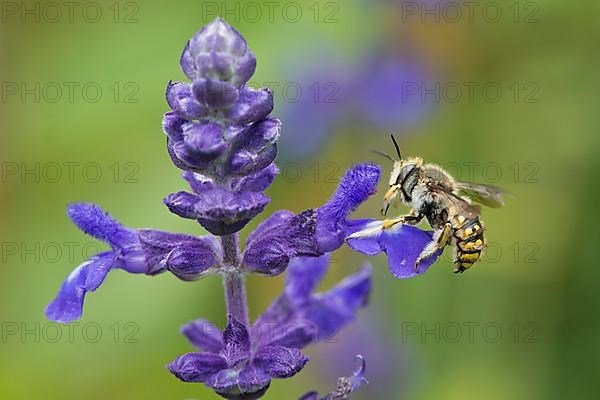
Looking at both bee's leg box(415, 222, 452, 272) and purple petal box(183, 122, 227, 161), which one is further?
bee's leg box(415, 222, 452, 272)

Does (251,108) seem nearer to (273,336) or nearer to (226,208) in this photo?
(226,208)

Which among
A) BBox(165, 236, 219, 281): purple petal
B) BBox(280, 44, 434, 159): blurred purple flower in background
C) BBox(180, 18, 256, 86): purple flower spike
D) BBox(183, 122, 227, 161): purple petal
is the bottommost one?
BBox(165, 236, 219, 281): purple petal

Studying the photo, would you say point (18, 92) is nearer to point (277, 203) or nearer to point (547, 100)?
point (277, 203)

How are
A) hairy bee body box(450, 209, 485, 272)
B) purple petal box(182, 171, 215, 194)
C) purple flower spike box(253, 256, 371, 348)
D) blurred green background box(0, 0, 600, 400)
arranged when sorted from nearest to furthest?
1. purple petal box(182, 171, 215, 194)
2. hairy bee body box(450, 209, 485, 272)
3. purple flower spike box(253, 256, 371, 348)
4. blurred green background box(0, 0, 600, 400)

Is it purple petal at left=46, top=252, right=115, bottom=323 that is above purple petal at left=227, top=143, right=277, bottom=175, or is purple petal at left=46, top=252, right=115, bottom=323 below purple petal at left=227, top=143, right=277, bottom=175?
below

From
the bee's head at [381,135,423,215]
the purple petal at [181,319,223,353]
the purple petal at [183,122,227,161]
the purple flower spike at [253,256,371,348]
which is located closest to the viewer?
the purple petal at [183,122,227,161]

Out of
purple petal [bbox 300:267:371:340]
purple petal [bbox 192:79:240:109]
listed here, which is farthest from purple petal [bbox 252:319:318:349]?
purple petal [bbox 192:79:240:109]

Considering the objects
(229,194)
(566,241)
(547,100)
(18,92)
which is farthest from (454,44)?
(229,194)

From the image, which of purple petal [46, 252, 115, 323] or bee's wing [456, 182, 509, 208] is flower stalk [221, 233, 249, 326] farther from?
bee's wing [456, 182, 509, 208]
